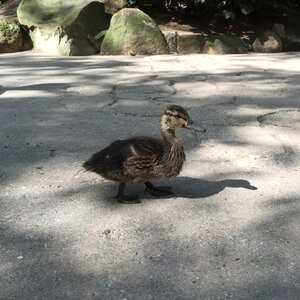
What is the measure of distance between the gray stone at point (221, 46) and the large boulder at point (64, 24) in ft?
6.32

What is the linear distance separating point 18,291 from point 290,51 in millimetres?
8882

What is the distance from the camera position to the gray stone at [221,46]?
955 centimetres

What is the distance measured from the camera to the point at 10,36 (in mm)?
9656

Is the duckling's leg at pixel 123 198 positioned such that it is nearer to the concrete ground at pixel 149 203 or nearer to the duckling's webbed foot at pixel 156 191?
the concrete ground at pixel 149 203

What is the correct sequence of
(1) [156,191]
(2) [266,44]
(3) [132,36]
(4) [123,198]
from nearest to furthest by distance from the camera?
(4) [123,198], (1) [156,191], (3) [132,36], (2) [266,44]

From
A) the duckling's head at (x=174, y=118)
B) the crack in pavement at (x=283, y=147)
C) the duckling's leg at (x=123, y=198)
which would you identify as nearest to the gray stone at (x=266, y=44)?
the crack in pavement at (x=283, y=147)

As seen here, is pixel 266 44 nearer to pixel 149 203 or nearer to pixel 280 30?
pixel 280 30

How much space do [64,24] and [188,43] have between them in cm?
227

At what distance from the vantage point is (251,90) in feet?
20.2

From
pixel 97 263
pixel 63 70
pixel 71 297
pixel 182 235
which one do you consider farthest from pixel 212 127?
pixel 63 70

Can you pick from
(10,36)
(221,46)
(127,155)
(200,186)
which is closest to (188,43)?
(221,46)

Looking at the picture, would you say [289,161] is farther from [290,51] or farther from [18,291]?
[290,51]

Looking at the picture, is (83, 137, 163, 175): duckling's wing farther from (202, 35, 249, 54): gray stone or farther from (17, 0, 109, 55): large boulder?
(202, 35, 249, 54): gray stone

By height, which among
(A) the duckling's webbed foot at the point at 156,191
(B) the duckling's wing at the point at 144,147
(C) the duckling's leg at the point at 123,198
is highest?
(B) the duckling's wing at the point at 144,147
